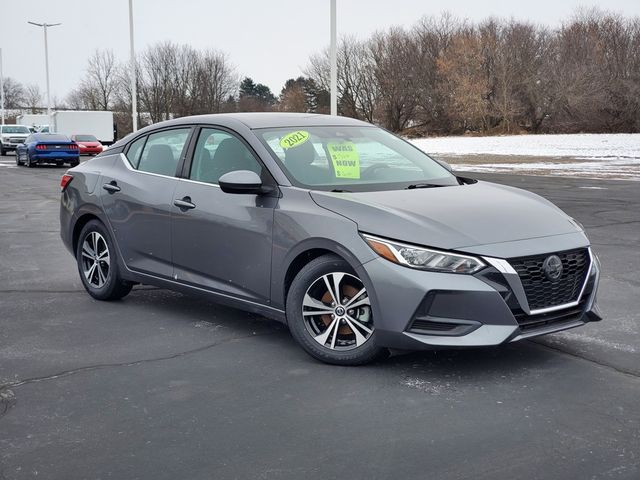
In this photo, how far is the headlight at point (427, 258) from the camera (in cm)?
464

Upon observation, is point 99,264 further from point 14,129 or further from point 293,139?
point 14,129

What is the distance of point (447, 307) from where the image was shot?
4.64 m

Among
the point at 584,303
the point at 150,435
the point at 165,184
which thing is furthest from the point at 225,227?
the point at 584,303

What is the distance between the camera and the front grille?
475cm

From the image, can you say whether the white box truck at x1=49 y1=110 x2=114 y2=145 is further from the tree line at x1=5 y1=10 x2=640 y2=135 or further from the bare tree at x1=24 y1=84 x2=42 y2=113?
the bare tree at x1=24 y1=84 x2=42 y2=113

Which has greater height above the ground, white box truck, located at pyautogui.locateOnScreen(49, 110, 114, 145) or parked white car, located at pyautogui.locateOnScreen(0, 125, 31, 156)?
white box truck, located at pyautogui.locateOnScreen(49, 110, 114, 145)

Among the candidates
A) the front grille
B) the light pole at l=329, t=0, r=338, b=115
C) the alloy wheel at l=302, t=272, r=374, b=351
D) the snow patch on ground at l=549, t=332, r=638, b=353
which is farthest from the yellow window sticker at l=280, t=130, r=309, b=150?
the light pole at l=329, t=0, r=338, b=115

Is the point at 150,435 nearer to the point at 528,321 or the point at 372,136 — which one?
the point at 528,321

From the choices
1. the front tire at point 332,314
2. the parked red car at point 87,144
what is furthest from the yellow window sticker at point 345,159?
the parked red car at point 87,144

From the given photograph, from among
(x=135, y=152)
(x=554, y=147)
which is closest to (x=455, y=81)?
(x=554, y=147)

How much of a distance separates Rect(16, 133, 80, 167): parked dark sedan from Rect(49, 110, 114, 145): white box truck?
66.3ft

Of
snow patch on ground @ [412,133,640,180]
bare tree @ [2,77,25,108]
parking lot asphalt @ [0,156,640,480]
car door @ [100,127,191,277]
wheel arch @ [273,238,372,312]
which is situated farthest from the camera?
bare tree @ [2,77,25,108]

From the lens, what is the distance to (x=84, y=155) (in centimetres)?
4566

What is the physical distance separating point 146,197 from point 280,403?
2607mm
